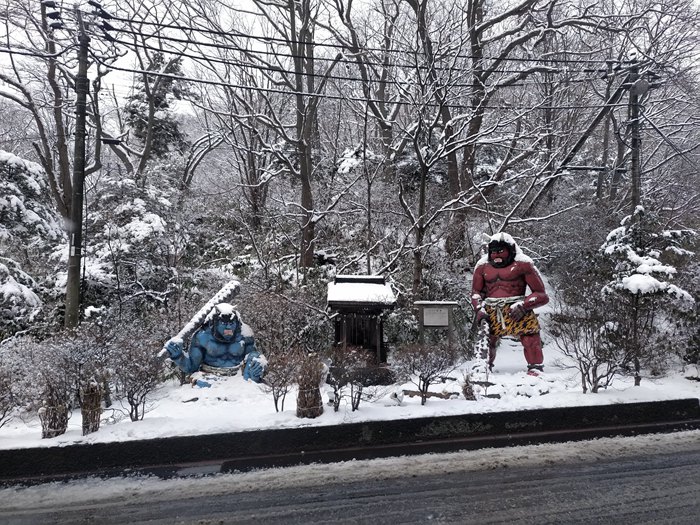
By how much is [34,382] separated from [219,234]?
12454mm

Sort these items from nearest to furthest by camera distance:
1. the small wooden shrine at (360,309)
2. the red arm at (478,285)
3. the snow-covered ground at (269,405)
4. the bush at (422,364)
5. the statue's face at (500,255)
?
the snow-covered ground at (269,405)
the bush at (422,364)
the small wooden shrine at (360,309)
the statue's face at (500,255)
the red arm at (478,285)

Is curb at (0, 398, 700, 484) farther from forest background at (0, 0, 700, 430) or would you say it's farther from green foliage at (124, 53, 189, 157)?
green foliage at (124, 53, 189, 157)

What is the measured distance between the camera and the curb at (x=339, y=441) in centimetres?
441

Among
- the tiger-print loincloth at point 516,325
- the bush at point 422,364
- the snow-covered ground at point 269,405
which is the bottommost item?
the snow-covered ground at point 269,405

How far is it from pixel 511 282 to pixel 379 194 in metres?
7.56

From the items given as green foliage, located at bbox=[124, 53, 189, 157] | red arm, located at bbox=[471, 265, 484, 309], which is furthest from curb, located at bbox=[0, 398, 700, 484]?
green foliage, located at bbox=[124, 53, 189, 157]

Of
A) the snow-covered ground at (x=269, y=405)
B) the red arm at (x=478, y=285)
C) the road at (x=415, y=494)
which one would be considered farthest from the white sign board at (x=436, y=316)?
the road at (x=415, y=494)

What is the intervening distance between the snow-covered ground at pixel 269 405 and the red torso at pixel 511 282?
4.60 feet

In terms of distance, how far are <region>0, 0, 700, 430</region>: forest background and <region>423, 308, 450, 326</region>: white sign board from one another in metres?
2.03

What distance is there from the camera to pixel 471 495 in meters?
3.85

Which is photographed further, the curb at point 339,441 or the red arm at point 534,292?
the red arm at point 534,292

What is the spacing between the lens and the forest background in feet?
25.6

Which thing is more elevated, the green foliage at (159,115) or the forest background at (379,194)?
the green foliage at (159,115)

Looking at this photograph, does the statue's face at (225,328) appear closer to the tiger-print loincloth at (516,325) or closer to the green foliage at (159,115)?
the tiger-print loincloth at (516,325)
